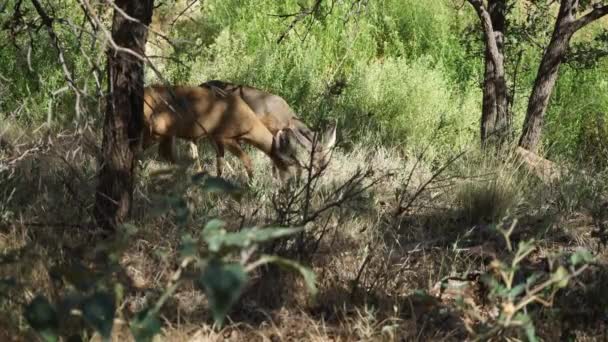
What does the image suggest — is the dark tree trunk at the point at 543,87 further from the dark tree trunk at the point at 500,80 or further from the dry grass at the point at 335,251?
the dry grass at the point at 335,251

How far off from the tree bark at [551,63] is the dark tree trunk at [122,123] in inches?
141

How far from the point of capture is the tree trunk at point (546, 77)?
647 centimetres

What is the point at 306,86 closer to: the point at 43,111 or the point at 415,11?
the point at 43,111

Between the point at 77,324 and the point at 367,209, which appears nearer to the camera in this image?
the point at 77,324

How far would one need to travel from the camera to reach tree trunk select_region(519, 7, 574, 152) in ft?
21.2

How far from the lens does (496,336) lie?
9.60 feet

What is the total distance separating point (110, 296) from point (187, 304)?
1539mm

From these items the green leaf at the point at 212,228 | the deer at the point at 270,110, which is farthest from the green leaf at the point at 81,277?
the deer at the point at 270,110

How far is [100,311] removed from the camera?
2.02 meters

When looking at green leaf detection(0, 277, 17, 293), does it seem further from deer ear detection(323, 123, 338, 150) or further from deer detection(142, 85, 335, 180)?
deer ear detection(323, 123, 338, 150)

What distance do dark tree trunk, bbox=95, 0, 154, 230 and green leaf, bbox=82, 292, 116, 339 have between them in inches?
73.3

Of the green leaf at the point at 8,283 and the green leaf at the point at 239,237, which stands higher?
the green leaf at the point at 239,237

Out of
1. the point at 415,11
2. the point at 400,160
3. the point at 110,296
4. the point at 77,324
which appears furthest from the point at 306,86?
the point at 110,296

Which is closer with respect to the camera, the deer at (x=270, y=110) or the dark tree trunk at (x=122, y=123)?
the dark tree trunk at (x=122, y=123)
